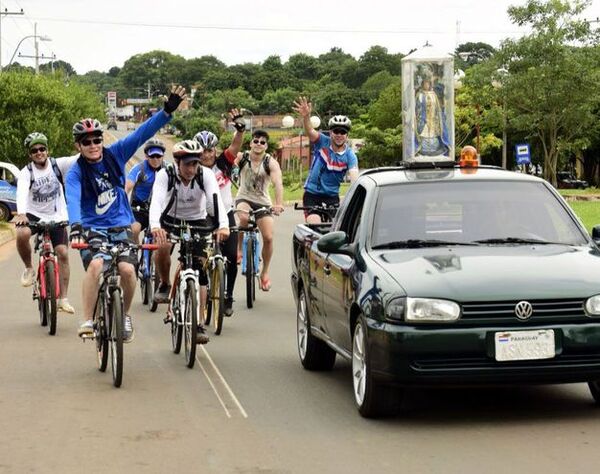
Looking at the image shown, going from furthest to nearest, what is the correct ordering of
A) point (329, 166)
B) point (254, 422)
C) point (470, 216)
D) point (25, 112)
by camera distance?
point (25, 112), point (329, 166), point (470, 216), point (254, 422)

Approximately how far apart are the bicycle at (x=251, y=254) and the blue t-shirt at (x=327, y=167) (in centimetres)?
67

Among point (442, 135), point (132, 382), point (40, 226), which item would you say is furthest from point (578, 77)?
A: point (132, 382)

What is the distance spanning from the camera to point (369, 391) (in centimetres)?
823

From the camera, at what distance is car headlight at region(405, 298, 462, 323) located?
7840 mm

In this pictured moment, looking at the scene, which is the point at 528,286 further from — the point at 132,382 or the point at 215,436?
the point at 132,382

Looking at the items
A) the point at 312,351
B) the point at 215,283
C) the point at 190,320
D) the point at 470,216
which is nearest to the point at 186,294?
the point at 190,320

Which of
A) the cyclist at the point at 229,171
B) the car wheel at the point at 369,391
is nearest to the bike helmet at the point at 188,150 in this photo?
the cyclist at the point at 229,171

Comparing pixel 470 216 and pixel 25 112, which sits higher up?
pixel 25 112

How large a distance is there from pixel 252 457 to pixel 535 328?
179cm

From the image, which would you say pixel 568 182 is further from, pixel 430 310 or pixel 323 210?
pixel 430 310

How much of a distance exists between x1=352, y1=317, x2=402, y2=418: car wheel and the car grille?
0.69 m

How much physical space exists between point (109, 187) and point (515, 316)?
4138mm

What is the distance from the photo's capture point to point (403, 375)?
785cm

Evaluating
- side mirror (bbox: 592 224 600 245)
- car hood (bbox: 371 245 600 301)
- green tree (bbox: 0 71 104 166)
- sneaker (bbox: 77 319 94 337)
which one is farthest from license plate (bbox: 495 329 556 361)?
green tree (bbox: 0 71 104 166)
